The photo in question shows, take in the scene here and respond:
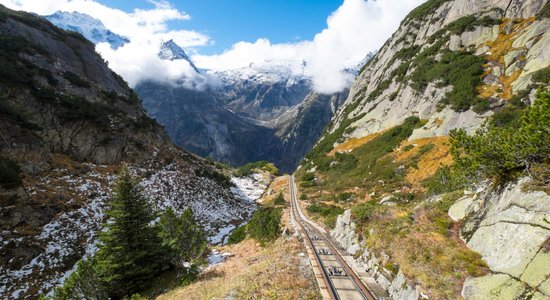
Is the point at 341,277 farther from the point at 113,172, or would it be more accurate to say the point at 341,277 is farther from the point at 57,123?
the point at 57,123

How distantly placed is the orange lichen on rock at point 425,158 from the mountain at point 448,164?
244 mm

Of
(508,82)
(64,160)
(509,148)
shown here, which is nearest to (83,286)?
(509,148)

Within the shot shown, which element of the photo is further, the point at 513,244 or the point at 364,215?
the point at 364,215

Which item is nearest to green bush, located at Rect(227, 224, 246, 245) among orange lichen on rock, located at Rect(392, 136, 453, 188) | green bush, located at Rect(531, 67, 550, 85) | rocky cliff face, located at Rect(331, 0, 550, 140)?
orange lichen on rock, located at Rect(392, 136, 453, 188)

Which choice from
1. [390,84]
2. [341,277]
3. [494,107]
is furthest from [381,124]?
[341,277]

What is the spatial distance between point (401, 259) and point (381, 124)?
65.0 metres

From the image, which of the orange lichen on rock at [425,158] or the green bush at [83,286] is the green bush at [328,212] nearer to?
the orange lichen on rock at [425,158]

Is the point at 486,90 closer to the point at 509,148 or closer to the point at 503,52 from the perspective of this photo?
the point at 503,52

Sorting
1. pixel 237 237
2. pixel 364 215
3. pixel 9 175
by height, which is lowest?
pixel 237 237

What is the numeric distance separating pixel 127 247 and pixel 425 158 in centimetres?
4422

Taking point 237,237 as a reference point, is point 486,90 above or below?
above

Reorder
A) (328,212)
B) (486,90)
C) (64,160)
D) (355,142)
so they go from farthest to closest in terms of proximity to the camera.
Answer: (355,142) → (486,90) → (328,212) → (64,160)

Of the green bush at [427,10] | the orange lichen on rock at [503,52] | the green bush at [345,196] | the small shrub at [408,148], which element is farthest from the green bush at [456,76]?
the green bush at [427,10]

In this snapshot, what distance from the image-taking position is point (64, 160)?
108 feet
